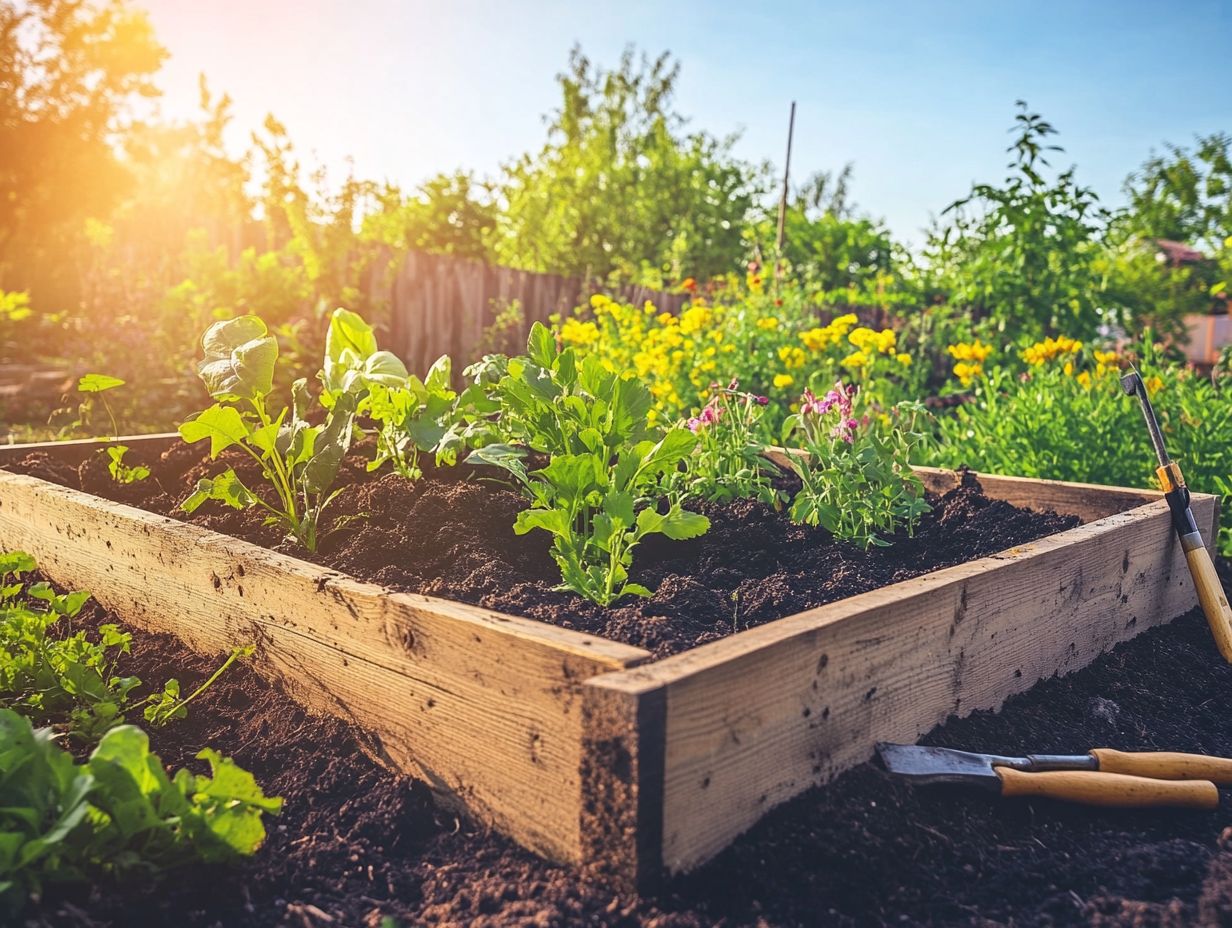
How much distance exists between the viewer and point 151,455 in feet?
12.0

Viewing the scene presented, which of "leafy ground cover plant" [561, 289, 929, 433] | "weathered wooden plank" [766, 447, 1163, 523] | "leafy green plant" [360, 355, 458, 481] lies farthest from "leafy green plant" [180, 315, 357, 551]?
"leafy ground cover plant" [561, 289, 929, 433]

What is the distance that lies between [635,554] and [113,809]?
1456mm

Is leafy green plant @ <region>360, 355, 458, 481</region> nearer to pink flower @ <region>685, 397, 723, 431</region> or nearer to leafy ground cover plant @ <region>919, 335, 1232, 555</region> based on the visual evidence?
pink flower @ <region>685, 397, 723, 431</region>

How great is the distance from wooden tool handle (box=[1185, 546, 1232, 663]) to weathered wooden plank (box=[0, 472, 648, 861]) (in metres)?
2.12

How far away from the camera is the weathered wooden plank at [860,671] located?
4.72 feet

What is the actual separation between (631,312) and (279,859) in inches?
194

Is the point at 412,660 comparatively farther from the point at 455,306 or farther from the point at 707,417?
the point at 455,306

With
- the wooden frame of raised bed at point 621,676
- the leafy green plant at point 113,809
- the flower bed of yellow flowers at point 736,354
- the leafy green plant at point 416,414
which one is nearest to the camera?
the leafy green plant at point 113,809

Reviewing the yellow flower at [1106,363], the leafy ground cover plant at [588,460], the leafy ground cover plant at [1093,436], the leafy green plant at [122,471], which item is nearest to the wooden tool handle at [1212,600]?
the leafy ground cover plant at [1093,436]

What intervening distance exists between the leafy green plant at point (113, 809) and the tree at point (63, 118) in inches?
720

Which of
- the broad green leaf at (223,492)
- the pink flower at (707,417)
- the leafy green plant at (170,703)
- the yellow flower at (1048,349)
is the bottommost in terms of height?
the leafy green plant at (170,703)

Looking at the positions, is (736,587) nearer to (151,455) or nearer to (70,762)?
(70,762)

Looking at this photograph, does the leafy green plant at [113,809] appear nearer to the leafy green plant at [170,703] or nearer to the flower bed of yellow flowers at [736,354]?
the leafy green plant at [170,703]

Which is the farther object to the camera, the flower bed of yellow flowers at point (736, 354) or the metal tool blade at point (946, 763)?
the flower bed of yellow flowers at point (736, 354)
